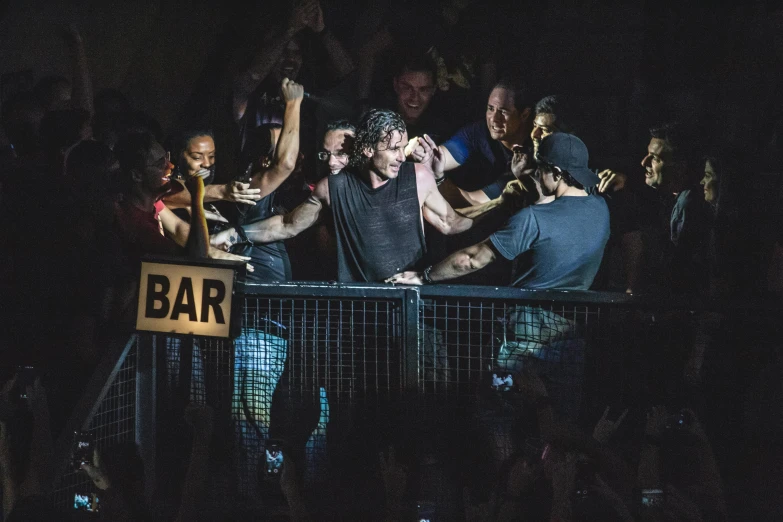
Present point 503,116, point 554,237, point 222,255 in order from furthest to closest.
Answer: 1. point 503,116
2. point 222,255
3. point 554,237

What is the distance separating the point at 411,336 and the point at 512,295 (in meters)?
0.55

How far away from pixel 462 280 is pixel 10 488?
10.8 feet

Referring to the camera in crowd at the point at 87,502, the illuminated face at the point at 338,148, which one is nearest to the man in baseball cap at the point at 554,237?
the illuminated face at the point at 338,148

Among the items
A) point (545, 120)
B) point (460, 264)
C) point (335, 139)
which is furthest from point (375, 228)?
point (545, 120)

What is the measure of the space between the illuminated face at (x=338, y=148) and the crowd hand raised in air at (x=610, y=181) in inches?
64.0

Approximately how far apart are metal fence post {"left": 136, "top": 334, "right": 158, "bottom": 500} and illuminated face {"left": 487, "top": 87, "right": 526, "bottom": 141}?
292cm

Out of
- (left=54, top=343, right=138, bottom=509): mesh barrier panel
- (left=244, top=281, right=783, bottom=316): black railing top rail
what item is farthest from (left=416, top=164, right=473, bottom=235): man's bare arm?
(left=54, top=343, right=138, bottom=509): mesh barrier panel

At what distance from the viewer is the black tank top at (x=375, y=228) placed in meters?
6.40

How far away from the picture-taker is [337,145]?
6.91 meters

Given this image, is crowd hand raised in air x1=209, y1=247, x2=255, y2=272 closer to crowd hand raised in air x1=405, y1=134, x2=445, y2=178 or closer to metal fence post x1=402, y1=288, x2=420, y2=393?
metal fence post x1=402, y1=288, x2=420, y2=393

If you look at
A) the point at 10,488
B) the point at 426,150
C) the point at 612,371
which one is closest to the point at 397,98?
the point at 426,150

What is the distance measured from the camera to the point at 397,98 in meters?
7.70

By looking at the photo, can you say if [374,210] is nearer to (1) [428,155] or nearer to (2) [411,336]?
(1) [428,155]

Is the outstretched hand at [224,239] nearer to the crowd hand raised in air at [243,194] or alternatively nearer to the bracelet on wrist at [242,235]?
the bracelet on wrist at [242,235]
